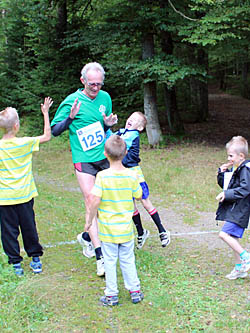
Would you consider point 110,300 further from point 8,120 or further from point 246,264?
point 8,120

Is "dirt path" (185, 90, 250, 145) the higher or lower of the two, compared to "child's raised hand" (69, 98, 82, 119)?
lower

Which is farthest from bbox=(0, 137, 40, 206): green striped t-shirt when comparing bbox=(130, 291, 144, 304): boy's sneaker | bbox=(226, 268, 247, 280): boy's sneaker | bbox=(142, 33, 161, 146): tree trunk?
bbox=(142, 33, 161, 146): tree trunk

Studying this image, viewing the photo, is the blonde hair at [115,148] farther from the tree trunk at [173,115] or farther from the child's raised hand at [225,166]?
the tree trunk at [173,115]

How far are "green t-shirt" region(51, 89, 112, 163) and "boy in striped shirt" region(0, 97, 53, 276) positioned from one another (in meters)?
0.28

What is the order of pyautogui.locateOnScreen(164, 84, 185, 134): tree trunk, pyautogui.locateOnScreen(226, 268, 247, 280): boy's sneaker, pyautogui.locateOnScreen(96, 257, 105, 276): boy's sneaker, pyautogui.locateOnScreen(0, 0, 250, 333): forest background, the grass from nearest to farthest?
the grass, pyautogui.locateOnScreen(0, 0, 250, 333): forest background, pyautogui.locateOnScreen(226, 268, 247, 280): boy's sneaker, pyautogui.locateOnScreen(96, 257, 105, 276): boy's sneaker, pyautogui.locateOnScreen(164, 84, 185, 134): tree trunk

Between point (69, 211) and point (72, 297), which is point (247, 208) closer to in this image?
point (72, 297)

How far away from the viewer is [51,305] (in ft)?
13.1

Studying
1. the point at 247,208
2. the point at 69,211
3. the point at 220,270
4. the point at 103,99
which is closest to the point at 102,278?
the point at 220,270

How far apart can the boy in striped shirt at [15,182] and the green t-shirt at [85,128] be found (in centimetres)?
28

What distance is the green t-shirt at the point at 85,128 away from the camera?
15.9 ft

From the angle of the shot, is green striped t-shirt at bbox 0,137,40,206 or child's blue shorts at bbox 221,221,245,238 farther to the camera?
green striped t-shirt at bbox 0,137,40,206

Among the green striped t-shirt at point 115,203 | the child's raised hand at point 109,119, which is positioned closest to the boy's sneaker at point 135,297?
the green striped t-shirt at point 115,203

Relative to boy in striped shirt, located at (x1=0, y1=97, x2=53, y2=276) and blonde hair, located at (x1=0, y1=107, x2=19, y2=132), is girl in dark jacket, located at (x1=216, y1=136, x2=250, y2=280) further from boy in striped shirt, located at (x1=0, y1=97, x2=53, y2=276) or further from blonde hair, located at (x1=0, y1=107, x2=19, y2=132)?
blonde hair, located at (x1=0, y1=107, x2=19, y2=132)

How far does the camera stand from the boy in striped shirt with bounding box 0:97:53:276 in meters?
4.58
